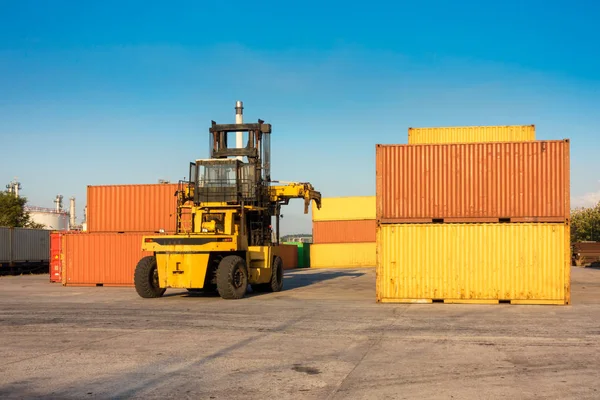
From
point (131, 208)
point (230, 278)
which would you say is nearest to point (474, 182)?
point (230, 278)

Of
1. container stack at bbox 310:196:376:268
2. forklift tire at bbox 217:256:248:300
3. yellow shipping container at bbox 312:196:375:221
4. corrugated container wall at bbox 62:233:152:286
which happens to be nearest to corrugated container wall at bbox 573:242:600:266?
container stack at bbox 310:196:376:268

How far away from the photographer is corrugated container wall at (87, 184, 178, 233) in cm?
2583

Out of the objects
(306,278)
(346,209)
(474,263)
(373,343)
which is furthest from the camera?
(346,209)

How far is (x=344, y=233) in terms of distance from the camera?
55.6 m

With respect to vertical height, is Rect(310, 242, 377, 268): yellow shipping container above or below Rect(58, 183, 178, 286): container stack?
below

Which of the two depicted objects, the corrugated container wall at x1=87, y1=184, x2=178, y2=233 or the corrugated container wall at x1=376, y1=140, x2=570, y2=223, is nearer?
the corrugated container wall at x1=376, y1=140, x2=570, y2=223

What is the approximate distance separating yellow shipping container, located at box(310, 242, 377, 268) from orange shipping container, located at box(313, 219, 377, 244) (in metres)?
0.52

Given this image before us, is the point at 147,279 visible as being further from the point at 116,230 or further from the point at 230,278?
the point at 116,230

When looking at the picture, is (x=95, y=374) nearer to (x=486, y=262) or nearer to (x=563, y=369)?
(x=563, y=369)

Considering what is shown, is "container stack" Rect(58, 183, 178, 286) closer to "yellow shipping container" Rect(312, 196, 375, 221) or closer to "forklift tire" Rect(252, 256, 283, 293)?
"forklift tire" Rect(252, 256, 283, 293)

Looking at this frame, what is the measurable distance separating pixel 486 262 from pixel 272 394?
12.2 m

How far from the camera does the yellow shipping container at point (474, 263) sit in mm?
18031

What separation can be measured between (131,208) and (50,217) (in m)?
69.5

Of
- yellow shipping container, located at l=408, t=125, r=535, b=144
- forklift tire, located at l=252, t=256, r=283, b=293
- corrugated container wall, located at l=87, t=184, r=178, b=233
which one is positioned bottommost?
forklift tire, located at l=252, t=256, r=283, b=293
